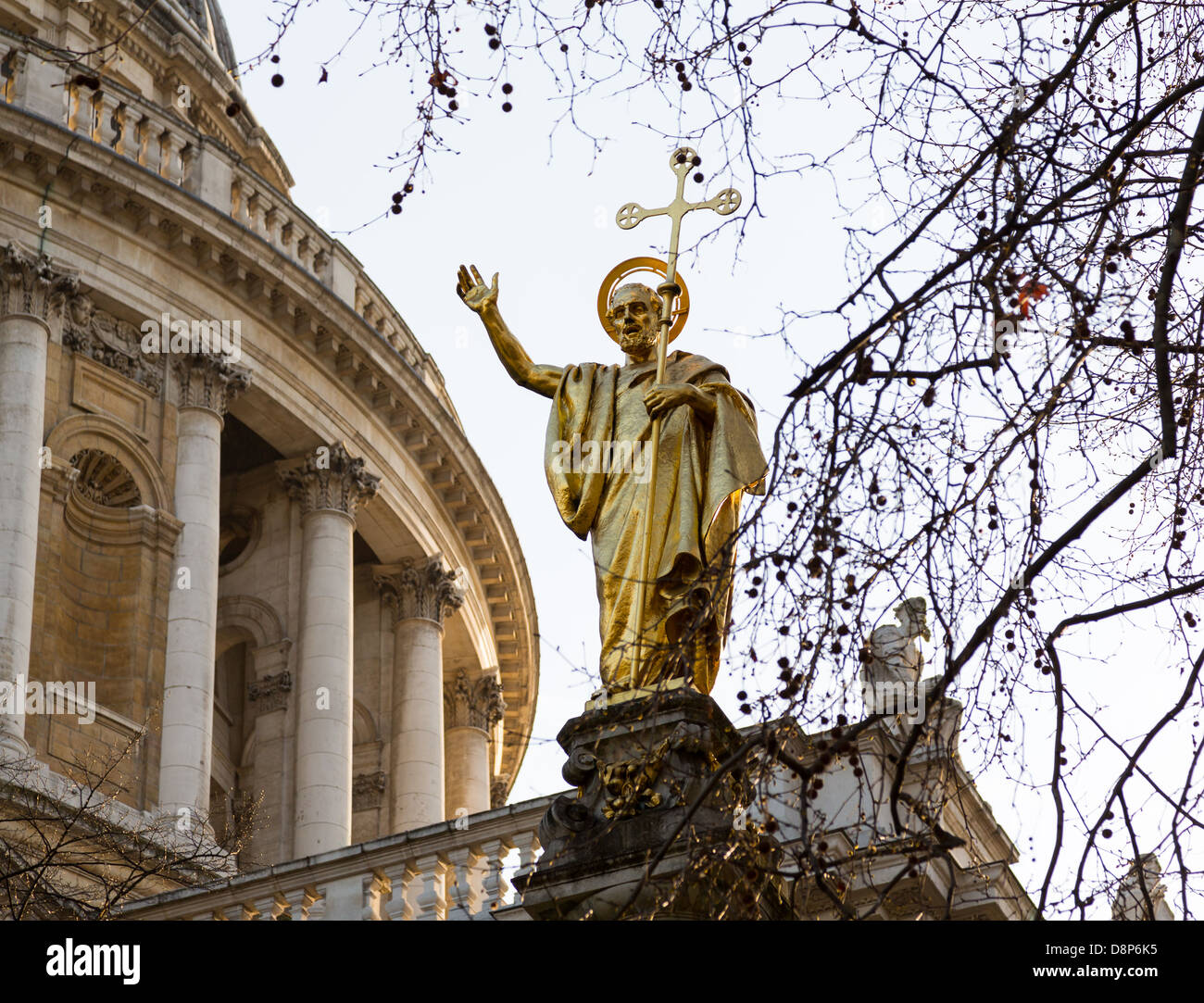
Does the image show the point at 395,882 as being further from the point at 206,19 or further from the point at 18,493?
the point at 206,19

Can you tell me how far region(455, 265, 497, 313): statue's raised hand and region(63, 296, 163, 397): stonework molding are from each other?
19.2 meters

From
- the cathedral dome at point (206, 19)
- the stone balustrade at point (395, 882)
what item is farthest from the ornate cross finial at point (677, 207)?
the cathedral dome at point (206, 19)

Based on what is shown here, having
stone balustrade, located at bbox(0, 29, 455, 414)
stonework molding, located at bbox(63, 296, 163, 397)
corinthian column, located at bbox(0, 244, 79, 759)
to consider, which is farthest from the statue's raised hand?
stonework molding, located at bbox(63, 296, 163, 397)

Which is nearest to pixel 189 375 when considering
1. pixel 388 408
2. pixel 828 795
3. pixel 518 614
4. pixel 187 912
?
pixel 388 408

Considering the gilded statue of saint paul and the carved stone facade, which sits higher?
the carved stone facade

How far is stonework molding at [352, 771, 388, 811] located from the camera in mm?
36219

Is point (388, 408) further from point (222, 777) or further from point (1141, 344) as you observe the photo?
point (1141, 344)

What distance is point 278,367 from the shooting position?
112ft

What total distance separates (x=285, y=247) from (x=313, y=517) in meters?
4.37

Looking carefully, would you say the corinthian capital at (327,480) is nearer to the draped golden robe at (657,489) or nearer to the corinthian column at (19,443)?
the corinthian column at (19,443)

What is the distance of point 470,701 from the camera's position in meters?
41.7

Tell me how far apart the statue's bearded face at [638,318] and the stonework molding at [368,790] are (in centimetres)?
2431

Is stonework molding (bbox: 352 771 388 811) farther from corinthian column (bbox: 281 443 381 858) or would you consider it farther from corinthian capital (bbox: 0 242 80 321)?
corinthian capital (bbox: 0 242 80 321)

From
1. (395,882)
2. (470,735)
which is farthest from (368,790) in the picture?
(395,882)
